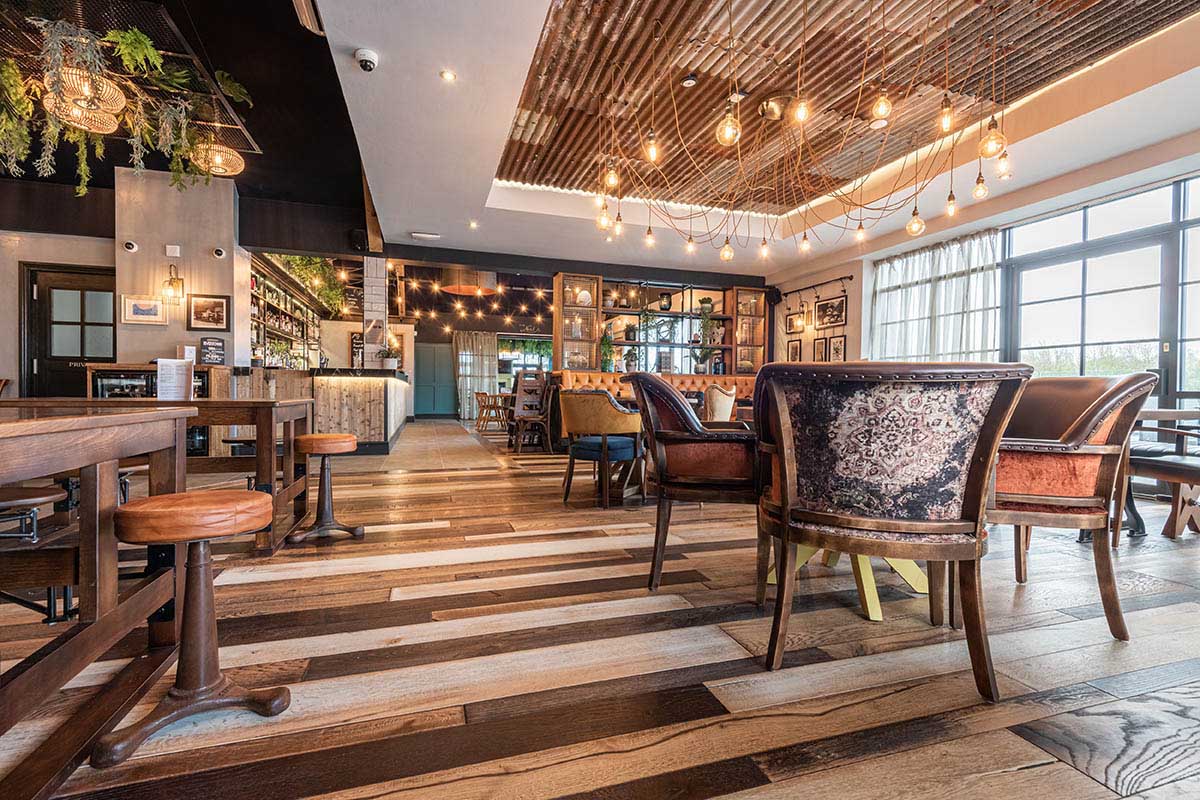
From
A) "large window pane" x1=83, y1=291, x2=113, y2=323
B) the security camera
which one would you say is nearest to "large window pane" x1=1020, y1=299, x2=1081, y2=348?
the security camera

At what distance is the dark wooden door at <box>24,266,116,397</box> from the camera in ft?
21.0

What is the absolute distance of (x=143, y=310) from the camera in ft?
19.9

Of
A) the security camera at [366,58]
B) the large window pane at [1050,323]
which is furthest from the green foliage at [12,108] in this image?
the large window pane at [1050,323]

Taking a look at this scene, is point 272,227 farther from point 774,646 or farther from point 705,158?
point 774,646

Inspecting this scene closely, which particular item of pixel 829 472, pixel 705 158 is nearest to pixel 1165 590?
pixel 829 472

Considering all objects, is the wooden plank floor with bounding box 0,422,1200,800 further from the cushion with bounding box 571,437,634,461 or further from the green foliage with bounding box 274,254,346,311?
the green foliage with bounding box 274,254,346,311

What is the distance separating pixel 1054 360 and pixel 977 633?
543 centimetres

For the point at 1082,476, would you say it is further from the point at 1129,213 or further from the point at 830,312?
the point at 830,312

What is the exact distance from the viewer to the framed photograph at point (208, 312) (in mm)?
6207

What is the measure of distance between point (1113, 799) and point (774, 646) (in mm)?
749

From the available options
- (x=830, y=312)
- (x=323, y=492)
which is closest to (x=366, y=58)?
(x=323, y=492)

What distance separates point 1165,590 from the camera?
2305 millimetres

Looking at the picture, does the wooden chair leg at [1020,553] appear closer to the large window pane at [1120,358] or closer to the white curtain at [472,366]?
the large window pane at [1120,358]

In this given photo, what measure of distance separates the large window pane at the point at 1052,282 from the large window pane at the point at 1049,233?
23 centimetres
